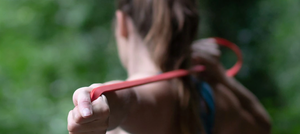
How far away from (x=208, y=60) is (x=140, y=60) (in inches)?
7.6

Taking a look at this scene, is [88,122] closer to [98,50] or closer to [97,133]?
[97,133]

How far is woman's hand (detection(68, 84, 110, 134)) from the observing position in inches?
11.1

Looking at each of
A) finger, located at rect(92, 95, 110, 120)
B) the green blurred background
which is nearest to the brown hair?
finger, located at rect(92, 95, 110, 120)

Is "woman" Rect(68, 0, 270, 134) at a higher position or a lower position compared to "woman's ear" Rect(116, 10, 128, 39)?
lower

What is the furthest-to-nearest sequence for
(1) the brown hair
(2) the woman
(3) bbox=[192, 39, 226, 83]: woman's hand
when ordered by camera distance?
(3) bbox=[192, 39, 226, 83]: woman's hand
(1) the brown hair
(2) the woman

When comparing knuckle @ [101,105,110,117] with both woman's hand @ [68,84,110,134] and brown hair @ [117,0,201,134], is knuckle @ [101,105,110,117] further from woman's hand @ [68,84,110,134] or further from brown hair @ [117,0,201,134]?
brown hair @ [117,0,201,134]

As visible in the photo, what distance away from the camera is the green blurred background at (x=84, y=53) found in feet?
3.18

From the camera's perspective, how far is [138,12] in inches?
23.2

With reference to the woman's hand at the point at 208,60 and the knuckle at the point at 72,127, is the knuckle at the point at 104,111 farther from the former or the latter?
the woman's hand at the point at 208,60

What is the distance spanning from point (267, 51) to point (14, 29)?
96 cm

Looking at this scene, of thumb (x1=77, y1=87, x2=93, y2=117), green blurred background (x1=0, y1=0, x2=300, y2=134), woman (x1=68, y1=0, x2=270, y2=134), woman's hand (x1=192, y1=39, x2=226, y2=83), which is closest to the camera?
thumb (x1=77, y1=87, x2=93, y2=117)

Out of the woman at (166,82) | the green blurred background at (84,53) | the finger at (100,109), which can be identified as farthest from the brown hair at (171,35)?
the green blurred background at (84,53)

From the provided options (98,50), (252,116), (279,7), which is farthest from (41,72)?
(279,7)

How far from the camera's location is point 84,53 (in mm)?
1107
